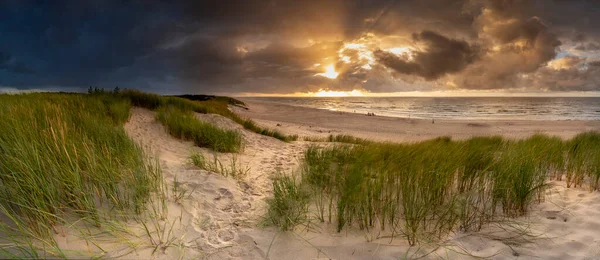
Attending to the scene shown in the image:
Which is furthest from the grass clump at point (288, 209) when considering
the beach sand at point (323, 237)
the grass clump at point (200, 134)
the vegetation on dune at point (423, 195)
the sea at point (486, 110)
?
the sea at point (486, 110)

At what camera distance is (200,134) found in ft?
23.5

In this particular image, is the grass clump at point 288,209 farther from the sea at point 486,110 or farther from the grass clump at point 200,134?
the sea at point 486,110

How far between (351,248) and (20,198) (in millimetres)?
3201

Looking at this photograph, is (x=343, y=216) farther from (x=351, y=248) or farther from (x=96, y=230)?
(x=96, y=230)

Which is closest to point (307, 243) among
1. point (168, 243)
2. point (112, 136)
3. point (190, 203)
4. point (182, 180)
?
point (168, 243)

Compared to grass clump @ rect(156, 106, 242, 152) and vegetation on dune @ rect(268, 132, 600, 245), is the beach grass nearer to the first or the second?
vegetation on dune @ rect(268, 132, 600, 245)

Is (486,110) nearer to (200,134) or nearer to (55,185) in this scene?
(200,134)

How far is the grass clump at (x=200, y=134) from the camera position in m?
6.96

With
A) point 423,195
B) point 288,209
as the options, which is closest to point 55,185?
point 288,209

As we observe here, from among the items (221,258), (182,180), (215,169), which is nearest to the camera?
(221,258)

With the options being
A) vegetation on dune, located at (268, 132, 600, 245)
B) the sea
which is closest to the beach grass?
vegetation on dune, located at (268, 132, 600, 245)

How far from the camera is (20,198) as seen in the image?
8.09 ft

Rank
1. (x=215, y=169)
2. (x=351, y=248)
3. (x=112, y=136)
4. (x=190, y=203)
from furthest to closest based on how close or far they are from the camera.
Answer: (x=215, y=169)
(x=112, y=136)
(x=190, y=203)
(x=351, y=248)

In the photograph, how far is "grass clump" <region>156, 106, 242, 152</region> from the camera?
6.96 metres
